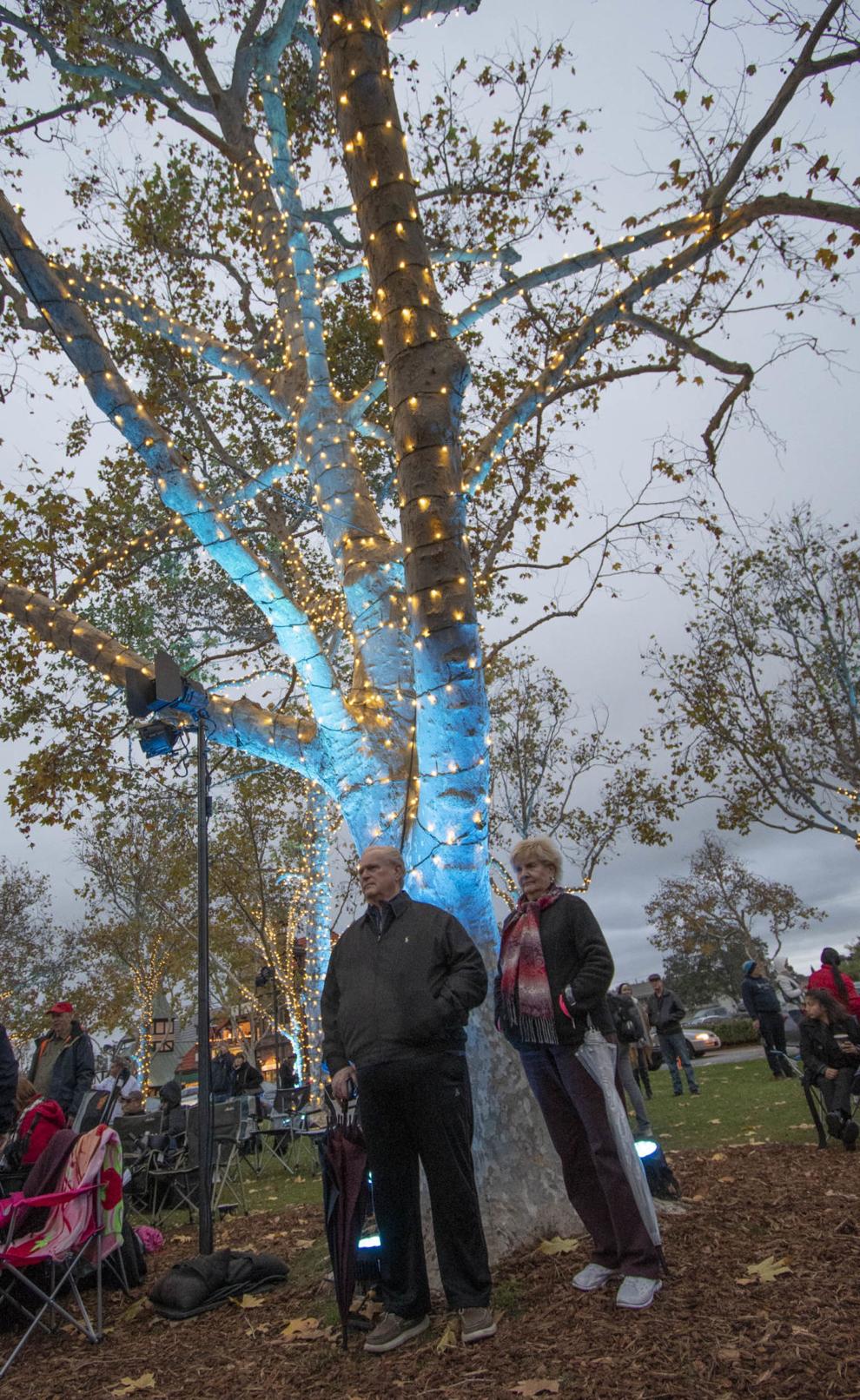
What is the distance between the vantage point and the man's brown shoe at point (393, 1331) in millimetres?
2830

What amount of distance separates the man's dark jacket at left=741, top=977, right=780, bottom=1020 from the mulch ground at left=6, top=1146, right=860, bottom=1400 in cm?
537

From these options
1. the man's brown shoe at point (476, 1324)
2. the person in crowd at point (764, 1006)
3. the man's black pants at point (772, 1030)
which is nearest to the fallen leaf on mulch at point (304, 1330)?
the man's brown shoe at point (476, 1324)

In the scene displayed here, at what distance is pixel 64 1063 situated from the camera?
6504 millimetres

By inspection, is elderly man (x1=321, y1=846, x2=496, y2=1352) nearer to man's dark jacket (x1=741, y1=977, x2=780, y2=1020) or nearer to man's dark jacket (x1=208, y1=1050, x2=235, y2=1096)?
man's dark jacket (x1=741, y1=977, x2=780, y2=1020)

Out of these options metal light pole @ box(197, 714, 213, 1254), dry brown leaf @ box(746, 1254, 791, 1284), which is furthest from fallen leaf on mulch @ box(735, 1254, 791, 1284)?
metal light pole @ box(197, 714, 213, 1254)

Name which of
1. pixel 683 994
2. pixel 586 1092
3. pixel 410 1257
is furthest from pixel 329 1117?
pixel 683 994

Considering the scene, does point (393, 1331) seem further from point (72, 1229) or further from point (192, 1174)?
point (192, 1174)

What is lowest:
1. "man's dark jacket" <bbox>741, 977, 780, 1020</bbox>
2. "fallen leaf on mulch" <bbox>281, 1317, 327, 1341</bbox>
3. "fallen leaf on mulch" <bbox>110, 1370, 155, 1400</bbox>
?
"fallen leaf on mulch" <bbox>110, 1370, 155, 1400</bbox>

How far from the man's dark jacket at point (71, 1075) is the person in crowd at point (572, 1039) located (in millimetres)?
4712

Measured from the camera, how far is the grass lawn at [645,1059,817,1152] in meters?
6.34

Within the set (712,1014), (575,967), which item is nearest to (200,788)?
(575,967)

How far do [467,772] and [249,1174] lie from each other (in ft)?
27.6

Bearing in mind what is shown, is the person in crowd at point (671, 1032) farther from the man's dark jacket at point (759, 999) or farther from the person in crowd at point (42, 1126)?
the person in crowd at point (42, 1126)

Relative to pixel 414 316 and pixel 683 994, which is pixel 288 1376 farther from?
pixel 683 994
